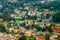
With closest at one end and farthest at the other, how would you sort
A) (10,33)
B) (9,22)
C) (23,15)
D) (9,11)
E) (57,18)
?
(10,33) → (9,22) → (57,18) → (23,15) → (9,11)

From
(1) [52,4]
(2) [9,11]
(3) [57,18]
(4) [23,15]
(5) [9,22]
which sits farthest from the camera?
(1) [52,4]

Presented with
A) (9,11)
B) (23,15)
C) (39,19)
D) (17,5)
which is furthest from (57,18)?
(17,5)

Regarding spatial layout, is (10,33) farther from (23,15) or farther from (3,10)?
(3,10)

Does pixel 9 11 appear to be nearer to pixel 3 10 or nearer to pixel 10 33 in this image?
pixel 3 10

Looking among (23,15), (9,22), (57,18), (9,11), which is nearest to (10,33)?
(9,22)

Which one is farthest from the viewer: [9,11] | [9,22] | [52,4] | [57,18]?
[52,4]

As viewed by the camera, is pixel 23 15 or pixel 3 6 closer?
pixel 23 15

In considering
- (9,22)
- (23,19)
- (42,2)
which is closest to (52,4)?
(42,2)

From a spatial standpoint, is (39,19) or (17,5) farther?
(17,5)

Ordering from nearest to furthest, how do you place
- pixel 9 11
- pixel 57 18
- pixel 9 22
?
pixel 9 22, pixel 57 18, pixel 9 11
